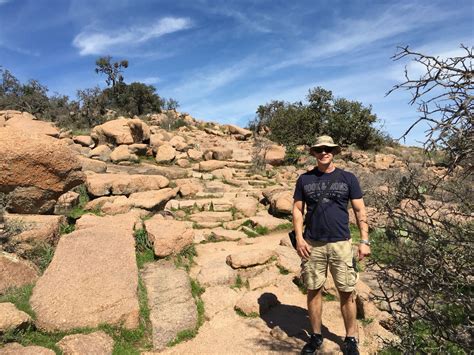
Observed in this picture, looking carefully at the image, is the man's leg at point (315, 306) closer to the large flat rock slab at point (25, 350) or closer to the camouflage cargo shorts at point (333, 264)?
the camouflage cargo shorts at point (333, 264)

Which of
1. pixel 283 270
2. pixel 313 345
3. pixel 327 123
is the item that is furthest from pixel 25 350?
pixel 327 123

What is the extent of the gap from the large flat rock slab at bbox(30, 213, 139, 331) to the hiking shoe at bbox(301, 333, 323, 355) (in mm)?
2097

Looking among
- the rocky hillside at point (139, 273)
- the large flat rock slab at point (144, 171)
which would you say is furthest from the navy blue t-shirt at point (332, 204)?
the large flat rock slab at point (144, 171)

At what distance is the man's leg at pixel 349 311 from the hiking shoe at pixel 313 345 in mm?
329

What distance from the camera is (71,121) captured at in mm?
27453

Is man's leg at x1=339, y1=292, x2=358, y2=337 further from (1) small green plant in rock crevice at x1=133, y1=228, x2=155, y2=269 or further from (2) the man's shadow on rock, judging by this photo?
(1) small green plant in rock crevice at x1=133, y1=228, x2=155, y2=269

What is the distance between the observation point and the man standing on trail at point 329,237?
12.4ft

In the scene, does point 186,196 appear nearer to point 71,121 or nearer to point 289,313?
point 289,313

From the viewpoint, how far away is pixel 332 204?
3.81 m

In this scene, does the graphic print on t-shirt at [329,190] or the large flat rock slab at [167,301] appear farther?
the large flat rock slab at [167,301]

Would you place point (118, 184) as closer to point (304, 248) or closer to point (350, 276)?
point (304, 248)

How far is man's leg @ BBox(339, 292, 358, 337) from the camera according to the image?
378cm

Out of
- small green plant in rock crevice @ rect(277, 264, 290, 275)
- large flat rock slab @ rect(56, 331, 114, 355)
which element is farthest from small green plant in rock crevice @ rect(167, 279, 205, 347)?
small green plant in rock crevice @ rect(277, 264, 290, 275)

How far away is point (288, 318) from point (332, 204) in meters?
2.02
